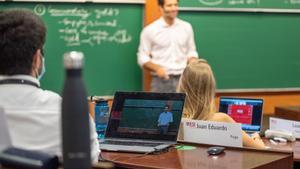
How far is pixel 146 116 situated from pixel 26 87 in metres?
1.12

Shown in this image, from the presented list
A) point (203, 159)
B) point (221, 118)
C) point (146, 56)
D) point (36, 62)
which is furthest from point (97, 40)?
point (36, 62)

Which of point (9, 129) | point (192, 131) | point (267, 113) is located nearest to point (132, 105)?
point (192, 131)

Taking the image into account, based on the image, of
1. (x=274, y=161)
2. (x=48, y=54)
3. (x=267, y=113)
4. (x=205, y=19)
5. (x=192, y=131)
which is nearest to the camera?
(x=274, y=161)

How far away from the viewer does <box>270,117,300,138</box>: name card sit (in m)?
2.99

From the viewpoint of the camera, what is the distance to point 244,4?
553 centimetres

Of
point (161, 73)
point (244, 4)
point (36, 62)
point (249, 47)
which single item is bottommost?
point (161, 73)

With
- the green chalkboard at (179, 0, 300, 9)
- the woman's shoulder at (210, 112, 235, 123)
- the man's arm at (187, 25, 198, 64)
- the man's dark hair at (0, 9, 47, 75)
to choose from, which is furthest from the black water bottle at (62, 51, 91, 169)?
the green chalkboard at (179, 0, 300, 9)

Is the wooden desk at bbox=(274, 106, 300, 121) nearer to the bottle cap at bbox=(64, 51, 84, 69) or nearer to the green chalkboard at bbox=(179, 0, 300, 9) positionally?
the green chalkboard at bbox=(179, 0, 300, 9)

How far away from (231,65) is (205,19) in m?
0.56

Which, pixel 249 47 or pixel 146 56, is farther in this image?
pixel 249 47

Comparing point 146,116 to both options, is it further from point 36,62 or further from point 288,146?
point 36,62

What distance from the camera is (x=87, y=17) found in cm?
488

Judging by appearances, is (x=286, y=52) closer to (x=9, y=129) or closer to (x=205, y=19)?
(x=205, y=19)

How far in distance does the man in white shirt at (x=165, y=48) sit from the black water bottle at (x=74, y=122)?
410cm
